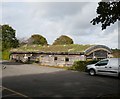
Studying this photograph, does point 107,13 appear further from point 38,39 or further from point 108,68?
point 38,39

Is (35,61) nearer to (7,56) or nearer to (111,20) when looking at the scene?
(7,56)

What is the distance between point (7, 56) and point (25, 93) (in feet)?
168

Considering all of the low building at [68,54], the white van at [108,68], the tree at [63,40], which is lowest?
the white van at [108,68]

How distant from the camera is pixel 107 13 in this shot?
15.7 meters

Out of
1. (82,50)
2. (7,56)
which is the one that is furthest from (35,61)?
(7,56)

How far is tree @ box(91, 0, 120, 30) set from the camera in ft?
49.4

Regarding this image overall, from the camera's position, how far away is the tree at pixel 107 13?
49.4ft

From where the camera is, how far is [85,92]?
45.8 ft

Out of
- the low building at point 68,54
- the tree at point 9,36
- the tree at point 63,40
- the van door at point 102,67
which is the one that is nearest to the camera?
the van door at point 102,67

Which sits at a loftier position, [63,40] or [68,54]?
[63,40]

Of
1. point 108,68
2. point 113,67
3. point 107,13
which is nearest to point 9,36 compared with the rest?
point 108,68

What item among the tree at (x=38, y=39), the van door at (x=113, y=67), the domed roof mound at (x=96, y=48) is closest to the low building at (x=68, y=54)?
the domed roof mound at (x=96, y=48)

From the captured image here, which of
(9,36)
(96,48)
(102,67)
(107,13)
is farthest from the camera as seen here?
(9,36)

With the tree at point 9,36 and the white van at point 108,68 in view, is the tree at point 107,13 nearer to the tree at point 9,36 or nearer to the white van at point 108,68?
the white van at point 108,68
